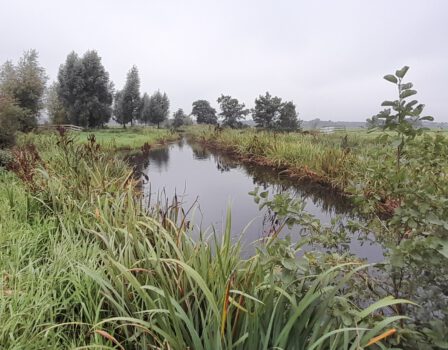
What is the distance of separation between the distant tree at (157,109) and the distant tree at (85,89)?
11759 mm

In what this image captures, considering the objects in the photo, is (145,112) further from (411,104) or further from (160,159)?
(411,104)

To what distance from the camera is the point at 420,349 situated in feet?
3.46

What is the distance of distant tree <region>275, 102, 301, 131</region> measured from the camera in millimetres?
22578

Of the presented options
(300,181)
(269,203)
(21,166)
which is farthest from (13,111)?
(269,203)

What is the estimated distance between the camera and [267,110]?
22984 mm

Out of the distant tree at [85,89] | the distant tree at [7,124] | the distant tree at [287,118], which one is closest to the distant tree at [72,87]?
the distant tree at [85,89]

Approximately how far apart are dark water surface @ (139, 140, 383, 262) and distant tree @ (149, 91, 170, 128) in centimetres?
3478

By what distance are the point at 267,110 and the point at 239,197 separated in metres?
18.5

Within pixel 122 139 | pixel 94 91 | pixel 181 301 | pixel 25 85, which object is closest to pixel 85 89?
pixel 94 91

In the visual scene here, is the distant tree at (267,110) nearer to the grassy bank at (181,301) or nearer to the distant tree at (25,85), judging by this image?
the distant tree at (25,85)

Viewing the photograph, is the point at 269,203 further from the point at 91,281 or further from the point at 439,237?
the point at 91,281

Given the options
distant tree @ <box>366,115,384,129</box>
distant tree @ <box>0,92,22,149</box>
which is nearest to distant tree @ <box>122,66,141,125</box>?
distant tree @ <box>0,92,22,149</box>

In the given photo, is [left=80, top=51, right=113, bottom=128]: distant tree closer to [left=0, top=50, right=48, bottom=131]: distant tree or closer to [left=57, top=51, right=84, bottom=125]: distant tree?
[left=57, top=51, right=84, bottom=125]: distant tree

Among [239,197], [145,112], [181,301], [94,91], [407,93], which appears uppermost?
[94,91]
